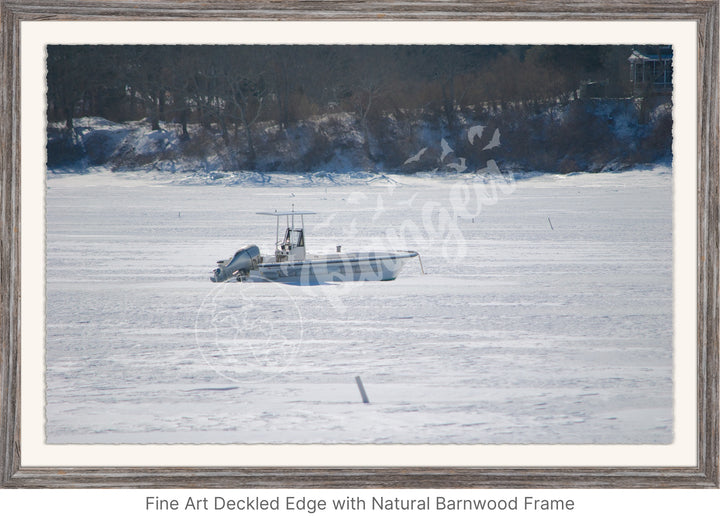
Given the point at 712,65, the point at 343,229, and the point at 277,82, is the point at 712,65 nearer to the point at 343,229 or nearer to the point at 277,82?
the point at 277,82

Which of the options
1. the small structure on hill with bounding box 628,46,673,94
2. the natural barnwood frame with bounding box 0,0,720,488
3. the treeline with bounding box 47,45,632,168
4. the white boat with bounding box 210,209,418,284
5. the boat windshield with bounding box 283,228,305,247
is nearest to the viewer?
the natural barnwood frame with bounding box 0,0,720,488

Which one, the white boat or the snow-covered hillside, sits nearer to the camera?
the snow-covered hillside

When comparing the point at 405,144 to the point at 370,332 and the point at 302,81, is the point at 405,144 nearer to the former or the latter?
the point at 370,332

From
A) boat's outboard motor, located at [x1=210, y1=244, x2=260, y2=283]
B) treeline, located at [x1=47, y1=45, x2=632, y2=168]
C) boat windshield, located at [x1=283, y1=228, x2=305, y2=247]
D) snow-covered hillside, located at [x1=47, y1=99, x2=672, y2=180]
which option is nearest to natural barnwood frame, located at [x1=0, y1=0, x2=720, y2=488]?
treeline, located at [x1=47, y1=45, x2=632, y2=168]

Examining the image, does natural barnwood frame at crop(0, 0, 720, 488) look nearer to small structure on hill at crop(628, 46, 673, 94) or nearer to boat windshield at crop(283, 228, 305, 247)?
small structure on hill at crop(628, 46, 673, 94)

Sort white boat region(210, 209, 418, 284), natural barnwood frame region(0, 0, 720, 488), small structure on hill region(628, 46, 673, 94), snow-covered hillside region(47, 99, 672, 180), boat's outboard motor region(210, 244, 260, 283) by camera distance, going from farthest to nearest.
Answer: white boat region(210, 209, 418, 284), boat's outboard motor region(210, 244, 260, 283), snow-covered hillside region(47, 99, 672, 180), small structure on hill region(628, 46, 673, 94), natural barnwood frame region(0, 0, 720, 488)

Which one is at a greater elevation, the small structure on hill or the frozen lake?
the small structure on hill

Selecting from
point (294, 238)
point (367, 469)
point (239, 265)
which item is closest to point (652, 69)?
point (367, 469)

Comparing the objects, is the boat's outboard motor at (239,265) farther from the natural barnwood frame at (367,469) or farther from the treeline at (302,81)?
the natural barnwood frame at (367,469)
